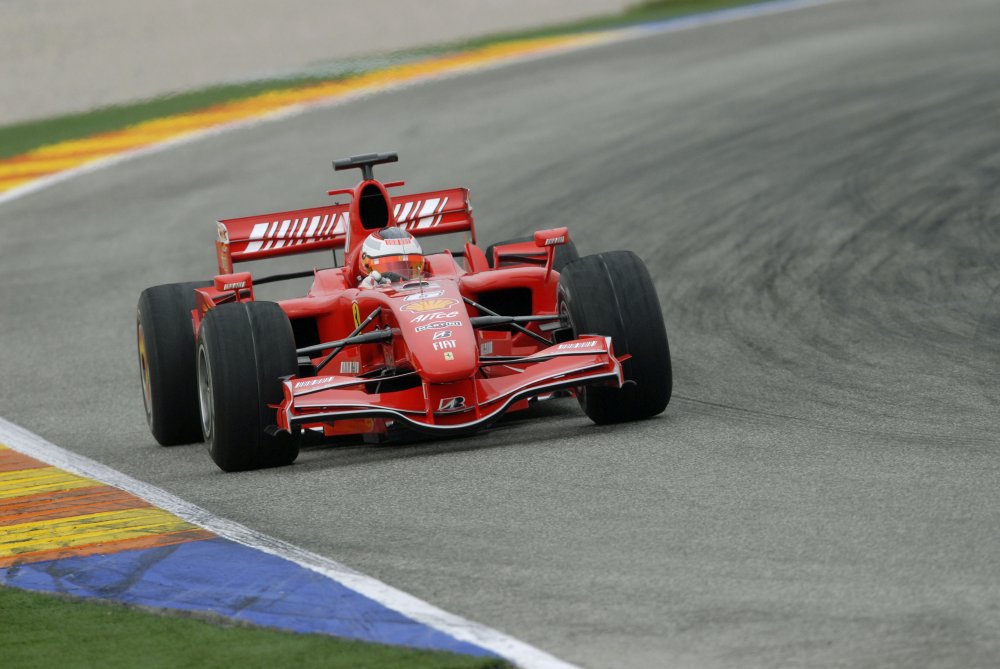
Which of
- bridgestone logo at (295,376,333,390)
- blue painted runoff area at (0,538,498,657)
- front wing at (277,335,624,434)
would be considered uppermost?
bridgestone logo at (295,376,333,390)

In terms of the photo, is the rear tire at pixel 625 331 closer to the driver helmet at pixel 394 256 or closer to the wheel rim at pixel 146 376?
the driver helmet at pixel 394 256

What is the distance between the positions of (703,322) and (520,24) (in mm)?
20842

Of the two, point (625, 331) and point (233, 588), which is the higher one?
point (625, 331)

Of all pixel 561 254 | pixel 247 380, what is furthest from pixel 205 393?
pixel 561 254

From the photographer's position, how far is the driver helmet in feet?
32.4

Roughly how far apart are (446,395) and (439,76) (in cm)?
1671

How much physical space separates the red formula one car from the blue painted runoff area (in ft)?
5.40

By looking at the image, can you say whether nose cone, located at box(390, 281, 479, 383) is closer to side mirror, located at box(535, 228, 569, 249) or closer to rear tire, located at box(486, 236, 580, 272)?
side mirror, located at box(535, 228, 569, 249)

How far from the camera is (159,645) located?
18.8 feet

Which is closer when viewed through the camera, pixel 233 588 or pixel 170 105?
pixel 233 588

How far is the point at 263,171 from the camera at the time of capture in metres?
20.4

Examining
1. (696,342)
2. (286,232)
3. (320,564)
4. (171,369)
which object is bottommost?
(696,342)

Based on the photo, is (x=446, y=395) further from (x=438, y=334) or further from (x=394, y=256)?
(x=394, y=256)

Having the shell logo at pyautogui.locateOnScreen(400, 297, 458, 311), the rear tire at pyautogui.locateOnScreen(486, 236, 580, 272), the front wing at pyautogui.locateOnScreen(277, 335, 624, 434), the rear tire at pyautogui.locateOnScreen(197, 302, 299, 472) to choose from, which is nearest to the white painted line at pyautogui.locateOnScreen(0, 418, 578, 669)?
the rear tire at pyautogui.locateOnScreen(197, 302, 299, 472)
